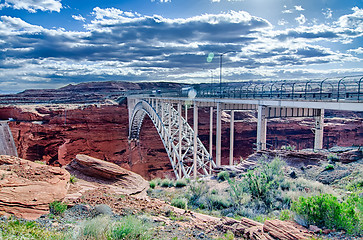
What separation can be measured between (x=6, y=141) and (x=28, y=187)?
2952cm

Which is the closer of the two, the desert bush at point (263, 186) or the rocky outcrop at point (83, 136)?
the desert bush at point (263, 186)

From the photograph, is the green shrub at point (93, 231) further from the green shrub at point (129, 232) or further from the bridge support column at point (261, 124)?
the bridge support column at point (261, 124)

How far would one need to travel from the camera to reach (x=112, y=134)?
4150 cm

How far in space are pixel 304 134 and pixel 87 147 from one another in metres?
35.9

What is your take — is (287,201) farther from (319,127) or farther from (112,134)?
(112,134)

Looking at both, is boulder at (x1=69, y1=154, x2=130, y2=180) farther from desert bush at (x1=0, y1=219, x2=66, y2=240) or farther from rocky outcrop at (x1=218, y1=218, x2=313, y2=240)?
rocky outcrop at (x1=218, y1=218, x2=313, y2=240)

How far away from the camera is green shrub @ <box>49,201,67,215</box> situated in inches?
267

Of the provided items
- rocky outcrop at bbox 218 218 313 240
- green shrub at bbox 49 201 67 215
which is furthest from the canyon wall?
rocky outcrop at bbox 218 218 313 240

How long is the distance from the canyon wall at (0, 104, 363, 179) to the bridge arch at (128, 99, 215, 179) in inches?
123

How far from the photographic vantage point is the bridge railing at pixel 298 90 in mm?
9719

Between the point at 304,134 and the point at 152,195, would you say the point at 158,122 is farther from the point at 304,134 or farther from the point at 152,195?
the point at 304,134

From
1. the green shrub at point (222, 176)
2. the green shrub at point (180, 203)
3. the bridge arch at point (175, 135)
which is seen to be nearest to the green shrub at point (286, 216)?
the green shrub at point (180, 203)

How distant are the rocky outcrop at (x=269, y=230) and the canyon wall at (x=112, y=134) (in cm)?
3253

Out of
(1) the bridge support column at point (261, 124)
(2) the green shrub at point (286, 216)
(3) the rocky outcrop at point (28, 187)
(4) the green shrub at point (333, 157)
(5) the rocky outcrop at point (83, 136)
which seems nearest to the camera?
(2) the green shrub at point (286, 216)
